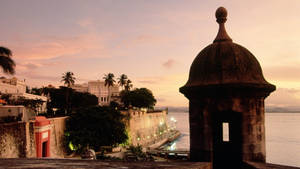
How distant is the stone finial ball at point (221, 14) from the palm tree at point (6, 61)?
2547 centimetres

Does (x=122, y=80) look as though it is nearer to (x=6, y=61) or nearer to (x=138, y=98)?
(x=138, y=98)

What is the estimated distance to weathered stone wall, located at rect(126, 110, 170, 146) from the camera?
51891 millimetres

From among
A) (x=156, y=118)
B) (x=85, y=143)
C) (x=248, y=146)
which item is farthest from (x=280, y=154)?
(x=248, y=146)

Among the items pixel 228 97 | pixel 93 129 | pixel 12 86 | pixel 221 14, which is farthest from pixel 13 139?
pixel 12 86

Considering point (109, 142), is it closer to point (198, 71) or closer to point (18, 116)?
point (18, 116)

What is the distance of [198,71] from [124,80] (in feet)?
275

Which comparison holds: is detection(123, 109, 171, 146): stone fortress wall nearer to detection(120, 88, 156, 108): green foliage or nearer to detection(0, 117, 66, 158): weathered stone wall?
detection(120, 88, 156, 108): green foliage

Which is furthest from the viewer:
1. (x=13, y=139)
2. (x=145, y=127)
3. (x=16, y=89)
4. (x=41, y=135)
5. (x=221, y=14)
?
(x=16, y=89)

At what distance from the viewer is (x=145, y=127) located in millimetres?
59688

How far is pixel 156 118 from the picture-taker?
233 ft

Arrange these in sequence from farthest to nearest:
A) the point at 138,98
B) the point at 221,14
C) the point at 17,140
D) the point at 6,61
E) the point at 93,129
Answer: the point at 138,98
the point at 93,129
the point at 6,61
the point at 17,140
the point at 221,14

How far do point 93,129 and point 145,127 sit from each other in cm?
2638

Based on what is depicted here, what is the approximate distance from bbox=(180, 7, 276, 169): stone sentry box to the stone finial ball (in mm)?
42

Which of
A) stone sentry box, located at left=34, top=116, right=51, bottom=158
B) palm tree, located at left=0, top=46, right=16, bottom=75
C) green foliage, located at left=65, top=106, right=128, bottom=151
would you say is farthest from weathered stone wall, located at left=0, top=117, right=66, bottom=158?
green foliage, located at left=65, top=106, right=128, bottom=151
